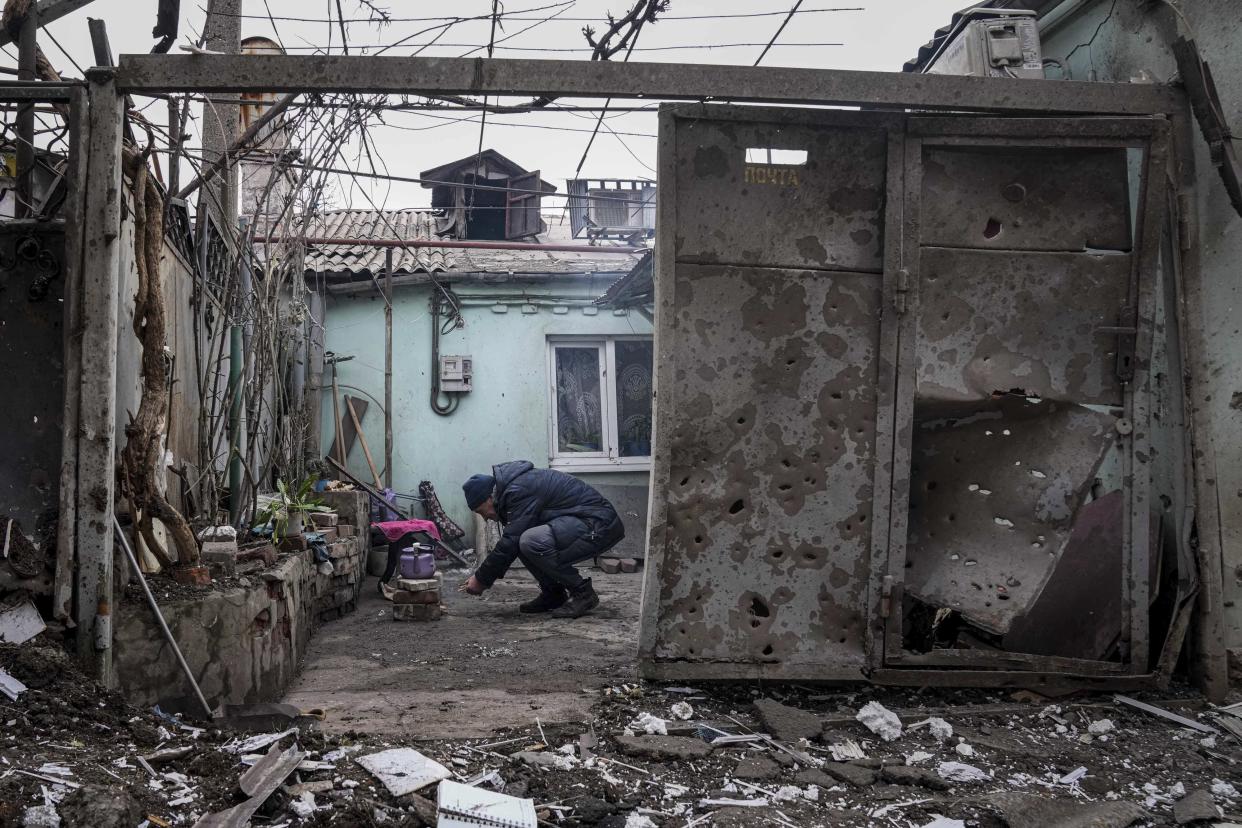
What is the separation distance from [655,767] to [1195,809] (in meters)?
1.86

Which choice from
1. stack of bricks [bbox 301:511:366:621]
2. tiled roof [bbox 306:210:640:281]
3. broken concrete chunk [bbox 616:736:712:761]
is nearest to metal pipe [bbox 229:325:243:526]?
stack of bricks [bbox 301:511:366:621]

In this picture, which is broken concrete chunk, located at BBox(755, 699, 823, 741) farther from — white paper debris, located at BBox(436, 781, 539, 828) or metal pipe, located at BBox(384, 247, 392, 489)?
metal pipe, located at BBox(384, 247, 392, 489)

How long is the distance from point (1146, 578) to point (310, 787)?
366 centimetres

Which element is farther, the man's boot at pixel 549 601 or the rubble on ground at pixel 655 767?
the man's boot at pixel 549 601

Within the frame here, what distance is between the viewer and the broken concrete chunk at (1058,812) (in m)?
3.01

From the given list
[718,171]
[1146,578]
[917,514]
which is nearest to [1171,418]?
[1146,578]

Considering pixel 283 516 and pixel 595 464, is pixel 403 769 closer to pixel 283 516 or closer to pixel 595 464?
pixel 283 516

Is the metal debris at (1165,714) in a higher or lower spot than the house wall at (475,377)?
lower

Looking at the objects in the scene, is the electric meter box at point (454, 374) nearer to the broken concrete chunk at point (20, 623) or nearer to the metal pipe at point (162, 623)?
the metal pipe at point (162, 623)

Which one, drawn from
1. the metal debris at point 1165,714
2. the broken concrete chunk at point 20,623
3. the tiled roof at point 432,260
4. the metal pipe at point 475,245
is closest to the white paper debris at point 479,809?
the broken concrete chunk at point 20,623

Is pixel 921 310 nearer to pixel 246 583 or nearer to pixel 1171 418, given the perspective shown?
pixel 1171 418

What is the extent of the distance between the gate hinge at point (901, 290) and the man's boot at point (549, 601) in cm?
422

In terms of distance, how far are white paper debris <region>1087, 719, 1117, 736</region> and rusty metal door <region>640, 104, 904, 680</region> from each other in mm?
961

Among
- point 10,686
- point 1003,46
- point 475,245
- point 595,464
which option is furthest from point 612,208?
point 10,686
